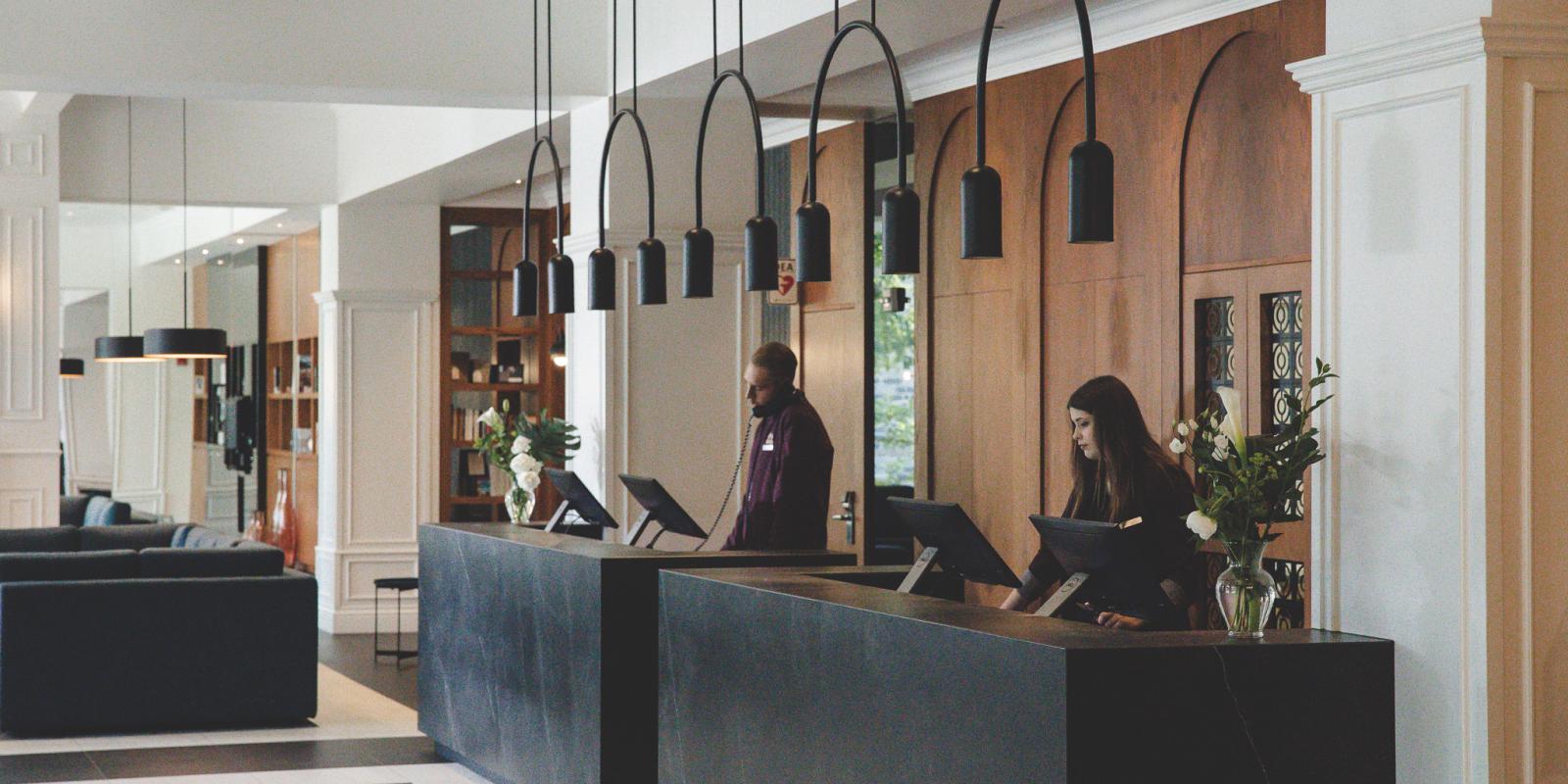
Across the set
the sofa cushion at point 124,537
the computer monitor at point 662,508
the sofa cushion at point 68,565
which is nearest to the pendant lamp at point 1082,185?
the computer monitor at point 662,508

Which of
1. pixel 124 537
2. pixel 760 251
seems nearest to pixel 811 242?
pixel 760 251

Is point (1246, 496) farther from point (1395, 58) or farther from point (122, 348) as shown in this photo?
point (122, 348)

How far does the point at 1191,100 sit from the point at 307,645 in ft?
14.8

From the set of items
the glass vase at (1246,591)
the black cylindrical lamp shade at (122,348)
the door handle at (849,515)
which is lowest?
the door handle at (849,515)

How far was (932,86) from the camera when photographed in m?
8.11

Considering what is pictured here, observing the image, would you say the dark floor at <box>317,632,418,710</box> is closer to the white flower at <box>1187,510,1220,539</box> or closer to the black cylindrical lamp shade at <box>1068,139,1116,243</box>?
the white flower at <box>1187,510,1220,539</box>

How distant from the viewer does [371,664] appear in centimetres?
1028

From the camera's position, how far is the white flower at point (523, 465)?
308 inches

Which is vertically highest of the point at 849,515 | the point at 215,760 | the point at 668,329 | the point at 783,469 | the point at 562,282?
the point at 562,282

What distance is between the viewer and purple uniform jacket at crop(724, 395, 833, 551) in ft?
20.4

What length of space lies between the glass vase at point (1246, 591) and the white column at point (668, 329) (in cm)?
447

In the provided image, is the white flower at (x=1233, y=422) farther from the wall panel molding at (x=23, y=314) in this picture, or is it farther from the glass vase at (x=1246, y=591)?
the wall panel molding at (x=23, y=314)

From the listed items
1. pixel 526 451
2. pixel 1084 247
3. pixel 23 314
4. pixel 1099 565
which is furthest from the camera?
pixel 23 314

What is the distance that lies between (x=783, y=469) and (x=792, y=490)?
0.08 metres
